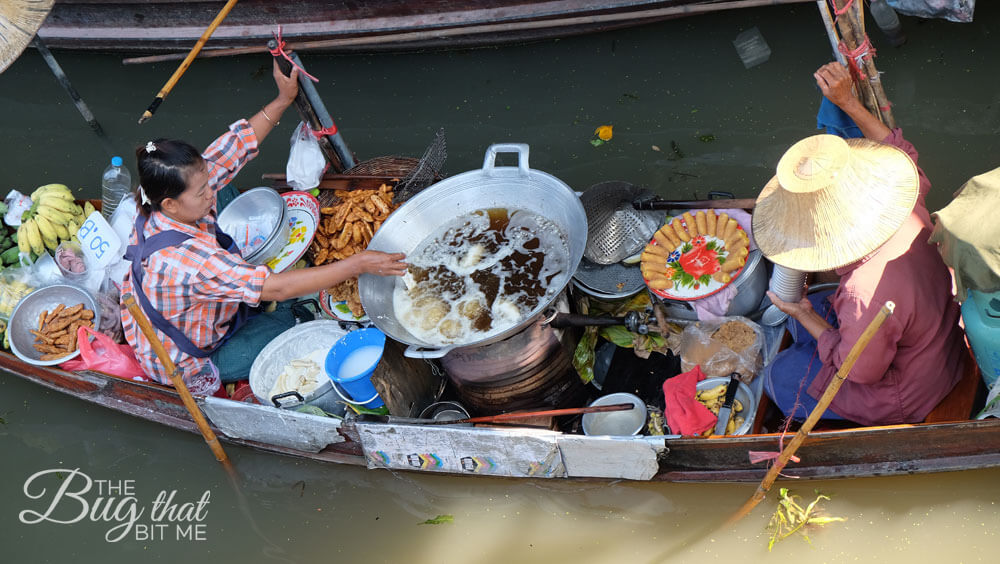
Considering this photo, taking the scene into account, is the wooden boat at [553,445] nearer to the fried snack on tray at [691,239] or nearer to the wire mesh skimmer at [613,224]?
the fried snack on tray at [691,239]

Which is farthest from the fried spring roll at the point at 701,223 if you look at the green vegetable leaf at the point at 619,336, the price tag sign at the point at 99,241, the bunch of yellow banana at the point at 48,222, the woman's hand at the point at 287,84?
the bunch of yellow banana at the point at 48,222

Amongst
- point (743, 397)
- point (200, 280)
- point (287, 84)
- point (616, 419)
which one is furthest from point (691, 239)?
point (200, 280)

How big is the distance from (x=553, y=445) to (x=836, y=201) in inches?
56.7

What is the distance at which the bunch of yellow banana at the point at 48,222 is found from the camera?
456 cm

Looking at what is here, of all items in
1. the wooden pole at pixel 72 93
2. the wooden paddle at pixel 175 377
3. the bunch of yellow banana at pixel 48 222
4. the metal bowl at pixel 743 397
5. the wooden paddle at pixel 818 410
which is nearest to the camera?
the wooden paddle at pixel 818 410

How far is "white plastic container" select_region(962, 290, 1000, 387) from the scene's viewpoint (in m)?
2.65

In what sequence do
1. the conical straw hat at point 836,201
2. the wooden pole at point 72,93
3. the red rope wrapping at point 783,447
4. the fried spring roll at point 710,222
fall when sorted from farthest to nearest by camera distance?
A: the wooden pole at point 72,93, the fried spring roll at point 710,222, the red rope wrapping at point 783,447, the conical straw hat at point 836,201

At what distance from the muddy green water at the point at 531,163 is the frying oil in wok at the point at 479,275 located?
0.80 metres

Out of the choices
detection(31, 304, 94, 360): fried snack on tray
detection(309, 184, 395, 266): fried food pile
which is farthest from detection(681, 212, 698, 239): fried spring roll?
detection(31, 304, 94, 360): fried snack on tray

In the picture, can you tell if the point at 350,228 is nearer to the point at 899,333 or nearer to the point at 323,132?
the point at 323,132

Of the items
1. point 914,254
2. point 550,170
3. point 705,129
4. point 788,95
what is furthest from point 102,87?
point 914,254

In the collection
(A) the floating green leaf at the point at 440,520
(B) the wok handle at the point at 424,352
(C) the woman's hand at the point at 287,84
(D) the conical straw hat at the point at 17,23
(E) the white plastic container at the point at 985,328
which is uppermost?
(D) the conical straw hat at the point at 17,23

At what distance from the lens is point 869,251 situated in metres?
2.63

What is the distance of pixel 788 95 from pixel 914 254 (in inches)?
90.7
